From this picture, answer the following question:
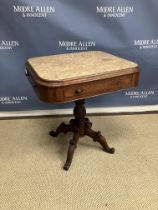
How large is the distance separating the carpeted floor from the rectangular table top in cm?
64

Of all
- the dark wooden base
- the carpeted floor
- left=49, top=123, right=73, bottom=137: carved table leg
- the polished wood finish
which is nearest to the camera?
the polished wood finish

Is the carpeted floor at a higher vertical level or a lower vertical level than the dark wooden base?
lower

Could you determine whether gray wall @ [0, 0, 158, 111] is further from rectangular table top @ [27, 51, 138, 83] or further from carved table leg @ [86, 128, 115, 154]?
carved table leg @ [86, 128, 115, 154]

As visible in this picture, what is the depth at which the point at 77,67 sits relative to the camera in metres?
1.41

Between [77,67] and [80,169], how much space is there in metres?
0.67

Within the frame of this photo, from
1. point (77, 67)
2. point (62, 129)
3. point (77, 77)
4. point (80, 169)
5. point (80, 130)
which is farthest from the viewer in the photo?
point (62, 129)

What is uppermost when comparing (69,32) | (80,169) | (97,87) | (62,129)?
(69,32)

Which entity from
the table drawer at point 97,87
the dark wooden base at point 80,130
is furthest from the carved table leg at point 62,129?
the table drawer at point 97,87

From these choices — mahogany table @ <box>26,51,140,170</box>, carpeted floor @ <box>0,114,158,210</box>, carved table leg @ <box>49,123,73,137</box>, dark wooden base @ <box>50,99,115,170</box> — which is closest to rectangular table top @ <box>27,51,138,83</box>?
mahogany table @ <box>26,51,140,170</box>

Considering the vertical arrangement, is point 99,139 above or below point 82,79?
below

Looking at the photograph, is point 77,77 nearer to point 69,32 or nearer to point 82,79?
point 82,79

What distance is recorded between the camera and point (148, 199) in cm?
139

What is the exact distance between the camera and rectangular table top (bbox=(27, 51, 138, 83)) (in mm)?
1286

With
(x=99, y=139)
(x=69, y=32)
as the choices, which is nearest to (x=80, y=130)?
(x=99, y=139)
